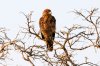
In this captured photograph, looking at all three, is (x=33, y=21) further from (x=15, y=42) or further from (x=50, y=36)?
(x=50, y=36)

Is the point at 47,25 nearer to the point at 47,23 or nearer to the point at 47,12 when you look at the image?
the point at 47,23

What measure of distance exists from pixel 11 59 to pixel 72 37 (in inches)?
48.6

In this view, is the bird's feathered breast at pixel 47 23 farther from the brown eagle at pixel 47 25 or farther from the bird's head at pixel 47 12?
the bird's head at pixel 47 12

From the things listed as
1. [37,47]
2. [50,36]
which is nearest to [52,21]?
[50,36]

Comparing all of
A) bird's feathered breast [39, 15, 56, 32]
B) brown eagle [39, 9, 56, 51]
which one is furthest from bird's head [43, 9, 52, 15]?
bird's feathered breast [39, 15, 56, 32]

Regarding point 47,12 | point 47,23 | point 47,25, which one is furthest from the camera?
point 47,12

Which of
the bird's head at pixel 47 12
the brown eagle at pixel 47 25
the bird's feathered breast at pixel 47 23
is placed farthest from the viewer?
the bird's head at pixel 47 12

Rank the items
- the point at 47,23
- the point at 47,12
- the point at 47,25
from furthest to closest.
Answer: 1. the point at 47,12
2. the point at 47,23
3. the point at 47,25

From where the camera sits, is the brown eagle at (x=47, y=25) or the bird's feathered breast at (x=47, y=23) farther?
the bird's feathered breast at (x=47, y=23)

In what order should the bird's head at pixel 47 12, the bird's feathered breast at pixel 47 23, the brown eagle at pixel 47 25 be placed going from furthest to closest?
1. the bird's head at pixel 47 12
2. the bird's feathered breast at pixel 47 23
3. the brown eagle at pixel 47 25

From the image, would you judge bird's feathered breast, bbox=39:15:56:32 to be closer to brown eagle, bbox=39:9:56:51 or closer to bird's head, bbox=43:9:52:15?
brown eagle, bbox=39:9:56:51

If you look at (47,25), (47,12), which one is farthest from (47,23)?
(47,12)

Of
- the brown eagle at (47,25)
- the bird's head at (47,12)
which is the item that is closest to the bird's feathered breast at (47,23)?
the brown eagle at (47,25)

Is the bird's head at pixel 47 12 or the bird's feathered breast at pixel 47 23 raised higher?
the bird's head at pixel 47 12
